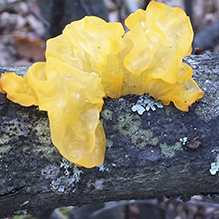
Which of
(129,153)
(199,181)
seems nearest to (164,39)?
(129,153)

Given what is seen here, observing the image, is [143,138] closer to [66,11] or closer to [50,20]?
[50,20]

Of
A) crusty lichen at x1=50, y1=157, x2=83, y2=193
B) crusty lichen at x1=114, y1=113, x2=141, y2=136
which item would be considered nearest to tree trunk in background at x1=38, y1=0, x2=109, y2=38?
crusty lichen at x1=114, y1=113, x2=141, y2=136

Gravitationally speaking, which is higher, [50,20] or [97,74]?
[97,74]

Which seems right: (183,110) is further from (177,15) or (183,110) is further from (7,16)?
(7,16)

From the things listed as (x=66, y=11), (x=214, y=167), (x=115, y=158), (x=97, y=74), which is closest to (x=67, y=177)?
(x=115, y=158)

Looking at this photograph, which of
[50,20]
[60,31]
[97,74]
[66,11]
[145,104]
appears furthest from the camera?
[66,11]

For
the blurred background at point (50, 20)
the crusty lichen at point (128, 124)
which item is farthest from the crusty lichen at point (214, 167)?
the blurred background at point (50, 20)

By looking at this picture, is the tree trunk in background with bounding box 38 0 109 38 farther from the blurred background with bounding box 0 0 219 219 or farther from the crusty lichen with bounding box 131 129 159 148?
the crusty lichen with bounding box 131 129 159 148

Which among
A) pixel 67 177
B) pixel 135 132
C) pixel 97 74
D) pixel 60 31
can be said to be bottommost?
pixel 60 31
